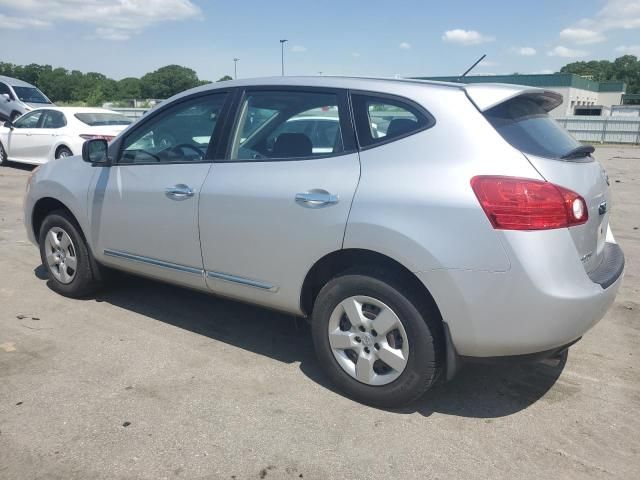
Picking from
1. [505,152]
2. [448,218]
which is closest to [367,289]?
[448,218]

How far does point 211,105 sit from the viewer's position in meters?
3.82

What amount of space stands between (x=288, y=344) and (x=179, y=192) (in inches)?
51.4

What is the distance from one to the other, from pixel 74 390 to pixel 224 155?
1676 mm

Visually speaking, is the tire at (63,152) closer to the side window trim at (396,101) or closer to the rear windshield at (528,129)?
the side window trim at (396,101)

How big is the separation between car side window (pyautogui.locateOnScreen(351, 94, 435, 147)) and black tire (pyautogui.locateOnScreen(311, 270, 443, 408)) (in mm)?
742

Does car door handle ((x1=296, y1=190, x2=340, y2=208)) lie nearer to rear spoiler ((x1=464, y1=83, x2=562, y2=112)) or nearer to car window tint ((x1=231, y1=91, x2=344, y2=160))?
car window tint ((x1=231, y1=91, x2=344, y2=160))

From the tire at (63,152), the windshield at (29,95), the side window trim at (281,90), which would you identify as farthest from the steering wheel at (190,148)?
the windshield at (29,95)

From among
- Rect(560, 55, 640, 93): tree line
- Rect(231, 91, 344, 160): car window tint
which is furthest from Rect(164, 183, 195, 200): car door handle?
Rect(560, 55, 640, 93): tree line

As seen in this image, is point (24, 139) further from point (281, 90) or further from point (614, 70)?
point (614, 70)

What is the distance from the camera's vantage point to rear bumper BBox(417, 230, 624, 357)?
2615mm

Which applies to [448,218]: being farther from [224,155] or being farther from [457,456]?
[224,155]

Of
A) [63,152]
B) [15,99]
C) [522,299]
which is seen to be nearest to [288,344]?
[522,299]

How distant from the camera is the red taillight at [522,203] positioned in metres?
2.62

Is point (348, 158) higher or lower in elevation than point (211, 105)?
lower
